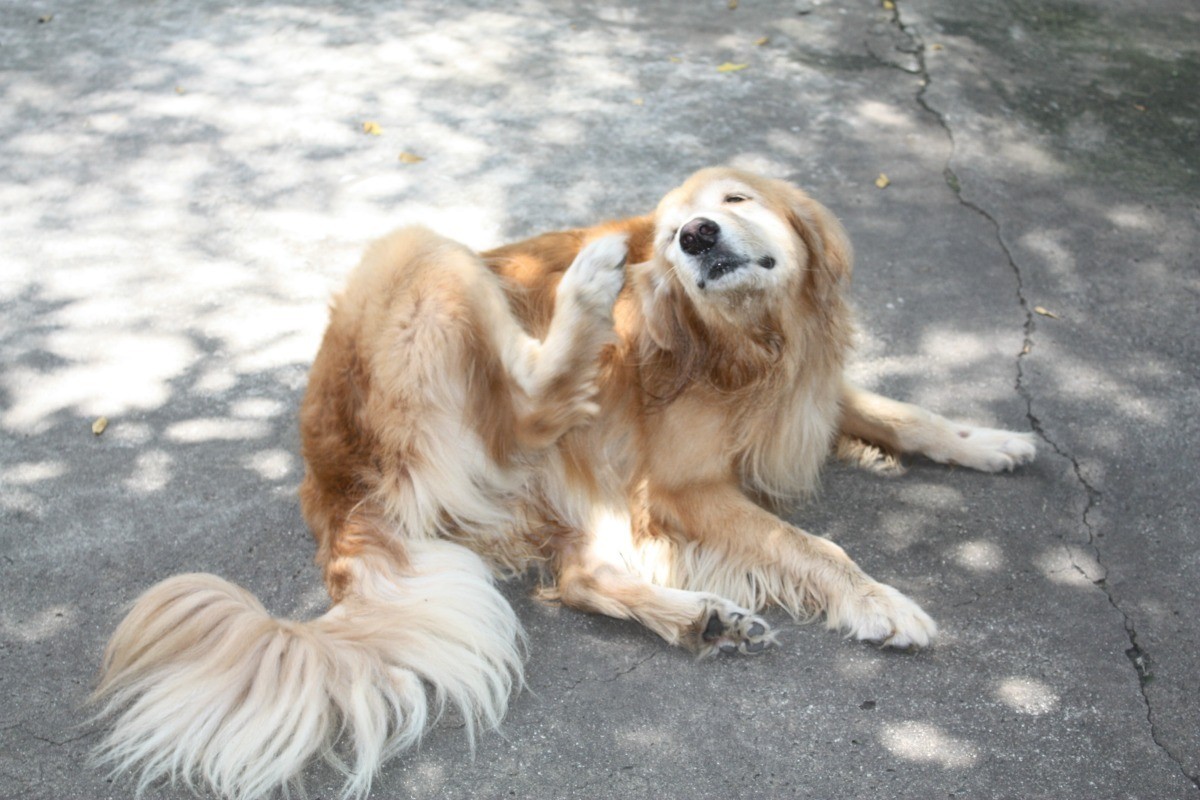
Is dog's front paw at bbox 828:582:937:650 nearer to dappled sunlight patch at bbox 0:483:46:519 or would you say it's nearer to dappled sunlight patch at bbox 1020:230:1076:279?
dappled sunlight patch at bbox 1020:230:1076:279

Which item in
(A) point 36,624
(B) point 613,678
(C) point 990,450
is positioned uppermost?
(C) point 990,450

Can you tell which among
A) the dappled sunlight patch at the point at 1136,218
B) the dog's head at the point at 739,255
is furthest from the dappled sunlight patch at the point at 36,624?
the dappled sunlight patch at the point at 1136,218

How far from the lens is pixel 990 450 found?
152 inches

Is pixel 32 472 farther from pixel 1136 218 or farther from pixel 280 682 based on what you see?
pixel 1136 218

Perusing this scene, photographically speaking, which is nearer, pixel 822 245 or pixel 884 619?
pixel 884 619

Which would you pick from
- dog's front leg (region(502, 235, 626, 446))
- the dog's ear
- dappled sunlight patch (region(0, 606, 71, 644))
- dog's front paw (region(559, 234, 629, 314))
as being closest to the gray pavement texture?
dappled sunlight patch (region(0, 606, 71, 644))

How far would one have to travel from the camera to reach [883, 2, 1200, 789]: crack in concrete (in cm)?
304

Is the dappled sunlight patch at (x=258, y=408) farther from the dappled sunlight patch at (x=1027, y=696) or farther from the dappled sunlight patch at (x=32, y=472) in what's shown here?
the dappled sunlight patch at (x=1027, y=696)

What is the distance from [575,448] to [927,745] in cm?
139

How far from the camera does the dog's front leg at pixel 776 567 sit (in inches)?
128

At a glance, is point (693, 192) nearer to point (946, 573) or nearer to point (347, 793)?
point (946, 573)

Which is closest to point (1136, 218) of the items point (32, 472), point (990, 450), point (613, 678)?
point (990, 450)

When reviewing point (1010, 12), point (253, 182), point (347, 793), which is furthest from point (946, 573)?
point (1010, 12)

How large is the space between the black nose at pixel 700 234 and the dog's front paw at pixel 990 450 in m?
1.25
